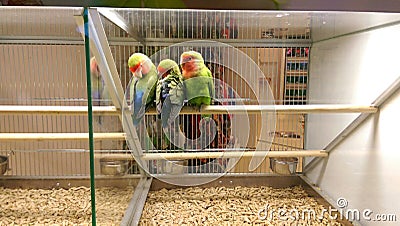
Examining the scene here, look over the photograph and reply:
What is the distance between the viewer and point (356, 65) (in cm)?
107

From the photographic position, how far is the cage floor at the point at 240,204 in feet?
3.36

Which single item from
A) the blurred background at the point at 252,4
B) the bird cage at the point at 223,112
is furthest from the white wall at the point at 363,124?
the blurred background at the point at 252,4

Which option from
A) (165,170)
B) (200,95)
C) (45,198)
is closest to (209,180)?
(165,170)

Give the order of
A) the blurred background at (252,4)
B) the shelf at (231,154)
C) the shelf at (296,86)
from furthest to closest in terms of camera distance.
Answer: the shelf at (296,86), the shelf at (231,154), the blurred background at (252,4)

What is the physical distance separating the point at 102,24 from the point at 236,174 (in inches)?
36.1

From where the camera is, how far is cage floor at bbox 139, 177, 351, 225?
103 cm

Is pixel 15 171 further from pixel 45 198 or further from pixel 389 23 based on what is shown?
pixel 389 23

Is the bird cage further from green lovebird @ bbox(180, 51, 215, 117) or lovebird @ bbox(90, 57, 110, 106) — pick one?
lovebird @ bbox(90, 57, 110, 106)

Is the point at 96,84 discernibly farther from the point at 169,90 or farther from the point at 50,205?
the point at 50,205

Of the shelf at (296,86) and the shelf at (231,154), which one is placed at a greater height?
the shelf at (296,86)

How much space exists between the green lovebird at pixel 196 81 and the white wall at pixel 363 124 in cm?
51

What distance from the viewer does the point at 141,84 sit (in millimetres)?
925

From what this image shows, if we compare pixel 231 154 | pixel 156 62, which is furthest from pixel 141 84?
pixel 231 154

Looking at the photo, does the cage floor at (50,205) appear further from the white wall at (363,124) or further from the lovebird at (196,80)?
the white wall at (363,124)
